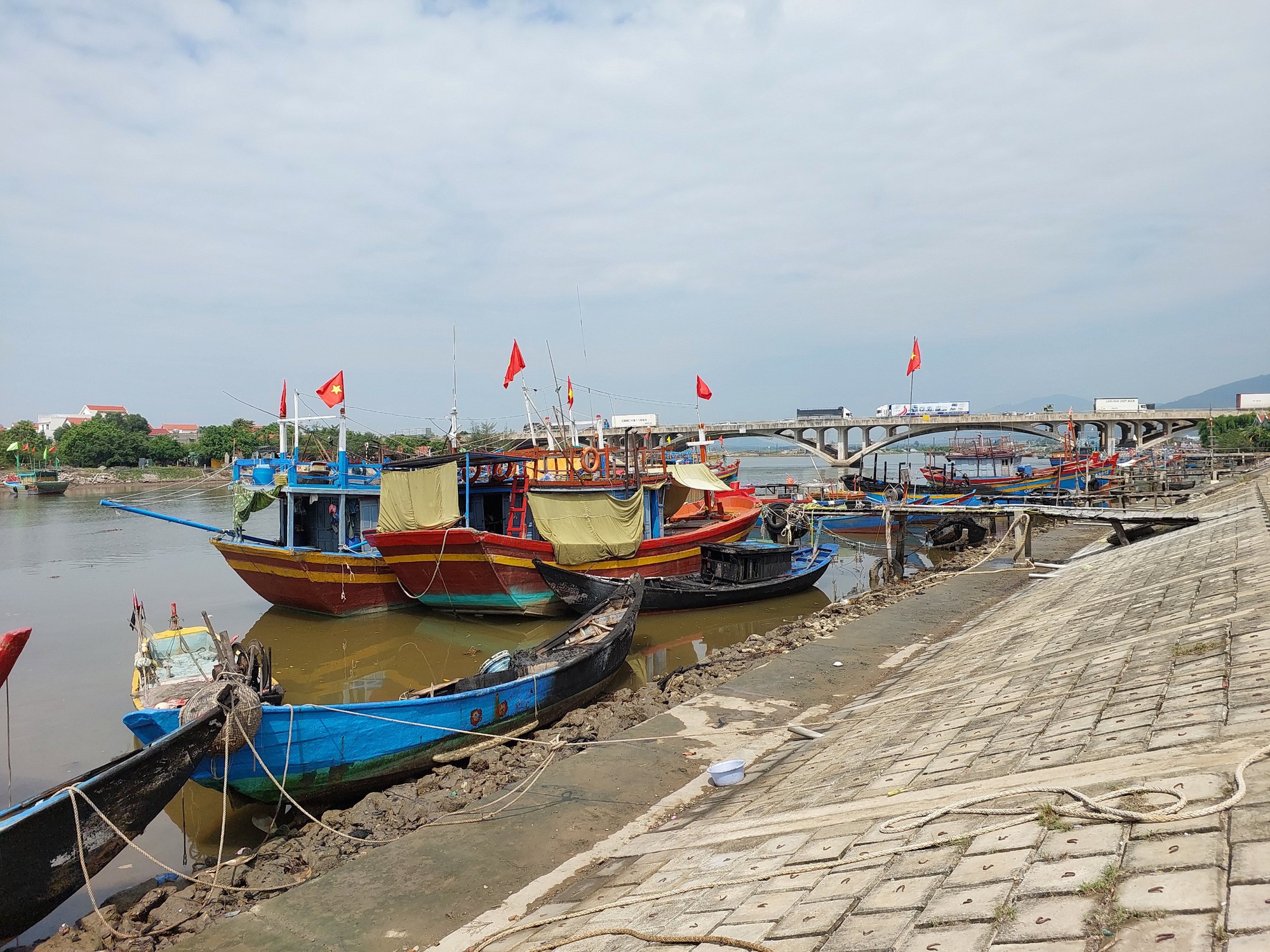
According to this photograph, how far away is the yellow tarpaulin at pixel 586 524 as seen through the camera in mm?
17781

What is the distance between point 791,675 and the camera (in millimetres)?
10539

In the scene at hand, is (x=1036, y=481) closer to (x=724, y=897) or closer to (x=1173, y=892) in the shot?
(x=724, y=897)

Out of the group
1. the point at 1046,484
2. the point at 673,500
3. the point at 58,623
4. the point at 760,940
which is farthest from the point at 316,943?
the point at 1046,484

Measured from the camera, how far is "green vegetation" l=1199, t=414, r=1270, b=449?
43188mm

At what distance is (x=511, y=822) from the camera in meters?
6.71

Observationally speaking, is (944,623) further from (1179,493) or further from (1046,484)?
→ (1046,484)

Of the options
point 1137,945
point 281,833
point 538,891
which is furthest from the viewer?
point 281,833

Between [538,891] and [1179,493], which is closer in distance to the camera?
[538,891]

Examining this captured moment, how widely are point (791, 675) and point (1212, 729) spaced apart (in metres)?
7.25

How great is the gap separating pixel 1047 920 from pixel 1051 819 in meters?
0.70

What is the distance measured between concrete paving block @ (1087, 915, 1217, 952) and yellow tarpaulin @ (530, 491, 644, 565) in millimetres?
15739

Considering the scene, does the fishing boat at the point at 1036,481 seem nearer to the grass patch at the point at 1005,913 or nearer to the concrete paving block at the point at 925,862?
the concrete paving block at the point at 925,862

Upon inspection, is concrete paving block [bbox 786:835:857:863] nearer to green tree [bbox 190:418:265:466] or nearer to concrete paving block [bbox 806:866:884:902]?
concrete paving block [bbox 806:866:884:902]

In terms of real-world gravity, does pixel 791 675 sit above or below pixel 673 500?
below
